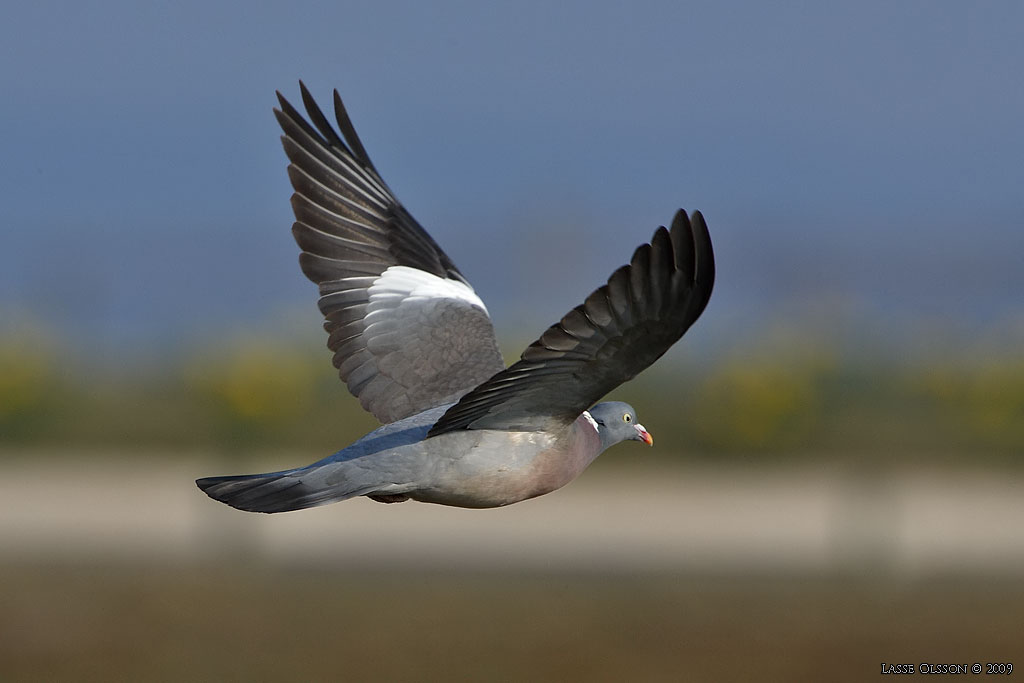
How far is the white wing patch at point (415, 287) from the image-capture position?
28.0 feet

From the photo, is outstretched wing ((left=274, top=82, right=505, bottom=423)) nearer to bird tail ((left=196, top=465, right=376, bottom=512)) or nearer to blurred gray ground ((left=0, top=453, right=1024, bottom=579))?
bird tail ((left=196, top=465, right=376, bottom=512))

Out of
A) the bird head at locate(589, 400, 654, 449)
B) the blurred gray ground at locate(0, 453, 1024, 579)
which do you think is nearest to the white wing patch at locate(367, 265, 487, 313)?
the bird head at locate(589, 400, 654, 449)

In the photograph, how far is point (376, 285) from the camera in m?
8.55

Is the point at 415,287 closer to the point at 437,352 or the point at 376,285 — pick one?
the point at 376,285

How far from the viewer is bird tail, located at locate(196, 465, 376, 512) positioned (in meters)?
6.42

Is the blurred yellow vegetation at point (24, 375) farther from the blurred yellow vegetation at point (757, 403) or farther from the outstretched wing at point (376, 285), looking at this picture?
the outstretched wing at point (376, 285)

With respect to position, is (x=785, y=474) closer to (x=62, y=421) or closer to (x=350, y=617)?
(x=350, y=617)

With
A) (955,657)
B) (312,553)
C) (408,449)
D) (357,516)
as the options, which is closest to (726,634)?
(955,657)

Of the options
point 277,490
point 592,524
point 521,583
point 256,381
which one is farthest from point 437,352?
point 592,524

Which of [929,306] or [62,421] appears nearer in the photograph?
[62,421]

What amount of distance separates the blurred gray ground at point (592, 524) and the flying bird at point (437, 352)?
32.8 feet

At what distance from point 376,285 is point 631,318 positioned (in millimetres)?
2892

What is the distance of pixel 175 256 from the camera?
3509 inches

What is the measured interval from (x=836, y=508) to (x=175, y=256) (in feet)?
240
